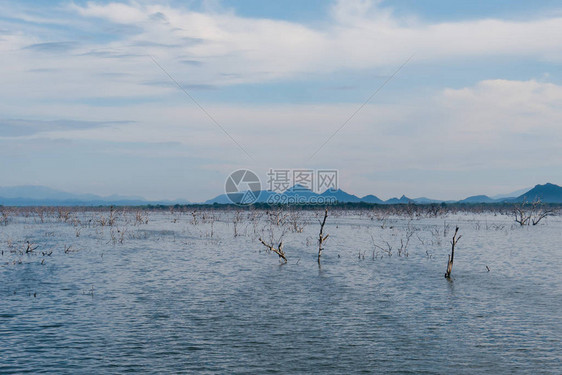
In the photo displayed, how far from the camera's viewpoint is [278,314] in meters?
14.0

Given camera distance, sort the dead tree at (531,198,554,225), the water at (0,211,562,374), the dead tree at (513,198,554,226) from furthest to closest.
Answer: the dead tree at (513,198,554,226), the dead tree at (531,198,554,225), the water at (0,211,562,374)

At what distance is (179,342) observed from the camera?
11.5 metres

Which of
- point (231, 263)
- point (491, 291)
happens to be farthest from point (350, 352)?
point (231, 263)

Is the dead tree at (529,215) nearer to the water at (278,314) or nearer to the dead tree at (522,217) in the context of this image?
the dead tree at (522,217)

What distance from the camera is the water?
10.2 meters

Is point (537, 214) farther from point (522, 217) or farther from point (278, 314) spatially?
point (278, 314)

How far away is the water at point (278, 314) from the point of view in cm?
1024

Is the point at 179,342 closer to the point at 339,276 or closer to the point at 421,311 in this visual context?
the point at 421,311

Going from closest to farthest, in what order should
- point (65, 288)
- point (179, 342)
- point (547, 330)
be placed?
point (179, 342), point (547, 330), point (65, 288)

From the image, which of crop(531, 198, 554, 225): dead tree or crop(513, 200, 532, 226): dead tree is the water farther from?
crop(531, 198, 554, 225): dead tree

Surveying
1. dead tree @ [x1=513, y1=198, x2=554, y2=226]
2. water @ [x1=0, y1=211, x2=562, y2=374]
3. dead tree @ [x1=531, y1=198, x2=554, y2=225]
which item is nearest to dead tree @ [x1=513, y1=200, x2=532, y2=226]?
dead tree @ [x1=513, y1=198, x2=554, y2=226]

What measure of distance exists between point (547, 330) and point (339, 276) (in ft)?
29.8

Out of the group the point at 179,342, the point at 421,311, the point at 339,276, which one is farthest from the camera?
the point at 339,276

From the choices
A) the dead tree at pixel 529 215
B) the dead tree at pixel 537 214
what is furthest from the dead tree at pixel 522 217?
the dead tree at pixel 537 214
